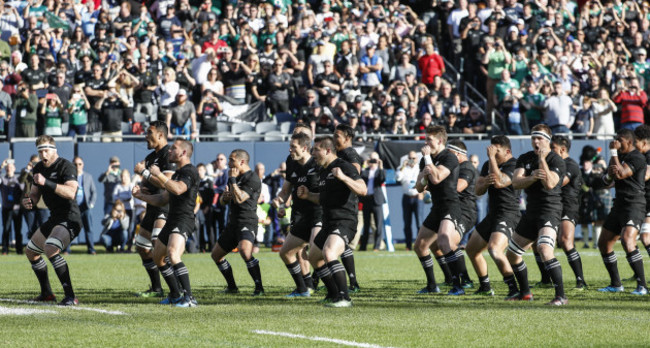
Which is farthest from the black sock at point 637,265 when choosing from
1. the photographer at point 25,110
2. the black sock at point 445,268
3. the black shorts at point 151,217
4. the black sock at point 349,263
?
the photographer at point 25,110

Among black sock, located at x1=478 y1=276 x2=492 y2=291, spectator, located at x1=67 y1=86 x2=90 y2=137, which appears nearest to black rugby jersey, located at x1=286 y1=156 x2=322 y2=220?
black sock, located at x1=478 y1=276 x2=492 y2=291

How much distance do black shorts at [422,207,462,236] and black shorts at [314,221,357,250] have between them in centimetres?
192

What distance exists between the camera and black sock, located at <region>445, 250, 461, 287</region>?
1272 centimetres

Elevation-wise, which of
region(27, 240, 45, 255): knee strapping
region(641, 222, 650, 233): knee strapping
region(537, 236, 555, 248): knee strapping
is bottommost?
region(27, 240, 45, 255): knee strapping

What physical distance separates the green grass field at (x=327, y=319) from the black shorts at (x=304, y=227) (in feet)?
2.72

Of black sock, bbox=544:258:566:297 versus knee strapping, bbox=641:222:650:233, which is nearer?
black sock, bbox=544:258:566:297

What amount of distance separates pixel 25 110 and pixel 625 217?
49.8 feet

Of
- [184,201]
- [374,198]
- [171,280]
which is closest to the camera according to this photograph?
[184,201]

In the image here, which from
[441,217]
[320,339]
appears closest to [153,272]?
[441,217]

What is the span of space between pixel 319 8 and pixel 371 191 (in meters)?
9.16

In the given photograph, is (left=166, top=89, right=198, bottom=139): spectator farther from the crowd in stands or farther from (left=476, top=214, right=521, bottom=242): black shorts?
(left=476, top=214, right=521, bottom=242): black shorts

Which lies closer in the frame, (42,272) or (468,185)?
(42,272)

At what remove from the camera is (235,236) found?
516 inches

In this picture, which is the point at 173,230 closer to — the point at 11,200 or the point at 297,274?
the point at 297,274
